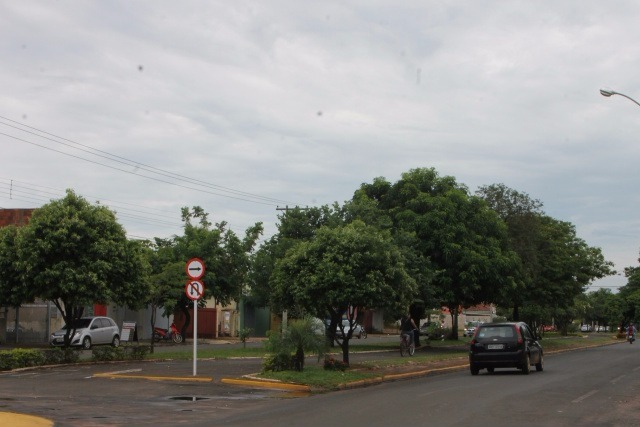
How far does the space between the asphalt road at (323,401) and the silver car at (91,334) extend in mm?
12672

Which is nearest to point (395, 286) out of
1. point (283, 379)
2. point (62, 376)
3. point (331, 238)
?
point (331, 238)

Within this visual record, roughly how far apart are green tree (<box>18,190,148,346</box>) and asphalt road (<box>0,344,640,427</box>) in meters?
3.51

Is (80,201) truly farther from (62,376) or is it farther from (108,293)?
(62,376)

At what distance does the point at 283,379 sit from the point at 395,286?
211 inches

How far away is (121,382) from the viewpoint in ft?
65.8

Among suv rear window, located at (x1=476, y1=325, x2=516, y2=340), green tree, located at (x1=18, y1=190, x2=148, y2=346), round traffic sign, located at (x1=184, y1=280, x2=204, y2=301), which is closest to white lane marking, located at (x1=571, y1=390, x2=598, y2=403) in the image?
suv rear window, located at (x1=476, y1=325, x2=516, y2=340)

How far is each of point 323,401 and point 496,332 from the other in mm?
9080

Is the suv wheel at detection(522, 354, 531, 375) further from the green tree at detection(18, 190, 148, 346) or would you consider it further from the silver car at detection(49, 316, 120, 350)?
the silver car at detection(49, 316, 120, 350)

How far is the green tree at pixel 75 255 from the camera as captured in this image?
26.2 meters

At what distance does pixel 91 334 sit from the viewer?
121ft

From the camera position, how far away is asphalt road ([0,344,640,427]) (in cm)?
1326

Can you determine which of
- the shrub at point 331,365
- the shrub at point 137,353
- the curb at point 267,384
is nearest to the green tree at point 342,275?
the shrub at point 331,365

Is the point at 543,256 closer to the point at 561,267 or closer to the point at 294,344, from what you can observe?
the point at 561,267

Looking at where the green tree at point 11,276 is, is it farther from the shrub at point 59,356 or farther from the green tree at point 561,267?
the green tree at point 561,267
